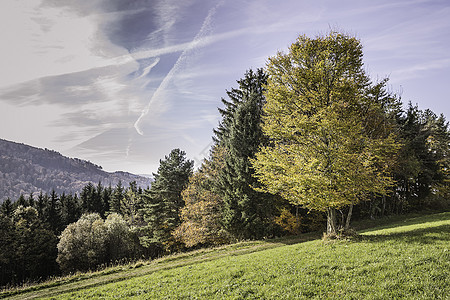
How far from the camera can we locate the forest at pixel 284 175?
13.6 m

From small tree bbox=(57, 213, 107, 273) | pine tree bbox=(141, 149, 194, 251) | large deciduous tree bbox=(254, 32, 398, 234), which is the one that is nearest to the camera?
large deciduous tree bbox=(254, 32, 398, 234)

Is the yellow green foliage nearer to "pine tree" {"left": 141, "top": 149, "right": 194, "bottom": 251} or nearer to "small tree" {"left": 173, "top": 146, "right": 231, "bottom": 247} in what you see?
"small tree" {"left": 173, "top": 146, "right": 231, "bottom": 247}

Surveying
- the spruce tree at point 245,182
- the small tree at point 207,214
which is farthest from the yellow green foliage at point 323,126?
the small tree at point 207,214

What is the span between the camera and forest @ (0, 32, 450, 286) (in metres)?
13.6

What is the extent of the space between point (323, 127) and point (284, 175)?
374 cm

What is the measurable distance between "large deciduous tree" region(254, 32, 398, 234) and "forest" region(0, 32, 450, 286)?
68 millimetres

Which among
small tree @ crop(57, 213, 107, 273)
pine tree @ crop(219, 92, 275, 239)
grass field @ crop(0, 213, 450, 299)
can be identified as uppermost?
pine tree @ crop(219, 92, 275, 239)

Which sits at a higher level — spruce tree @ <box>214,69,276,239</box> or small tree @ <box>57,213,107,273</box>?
spruce tree @ <box>214,69,276,239</box>

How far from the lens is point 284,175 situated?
48.3ft

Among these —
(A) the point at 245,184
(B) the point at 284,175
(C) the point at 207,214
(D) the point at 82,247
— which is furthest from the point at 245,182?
(D) the point at 82,247

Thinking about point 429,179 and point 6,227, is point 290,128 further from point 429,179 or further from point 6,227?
point 6,227

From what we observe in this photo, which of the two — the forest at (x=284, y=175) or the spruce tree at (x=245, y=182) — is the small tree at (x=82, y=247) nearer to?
the forest at (x=284, y=175)

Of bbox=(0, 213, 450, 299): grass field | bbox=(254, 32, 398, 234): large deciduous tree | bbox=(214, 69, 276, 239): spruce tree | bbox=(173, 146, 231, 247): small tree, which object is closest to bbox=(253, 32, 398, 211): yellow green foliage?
bbox=(254, 32, 398, 234): large deciduous tree

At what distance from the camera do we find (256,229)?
80.0 ft
